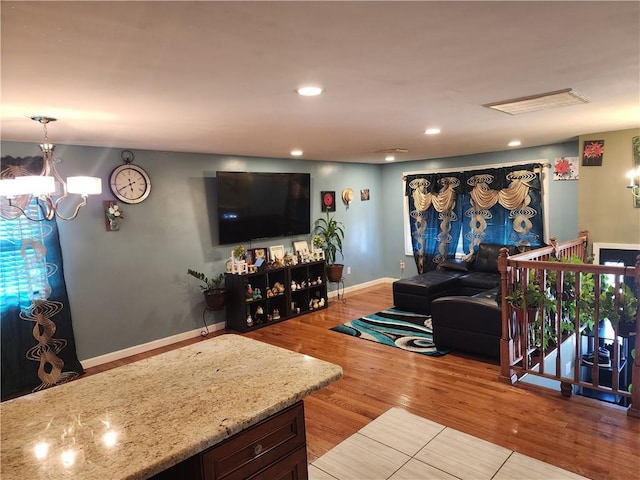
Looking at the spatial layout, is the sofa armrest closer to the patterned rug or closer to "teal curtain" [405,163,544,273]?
the patterned rug

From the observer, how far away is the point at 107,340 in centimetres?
432

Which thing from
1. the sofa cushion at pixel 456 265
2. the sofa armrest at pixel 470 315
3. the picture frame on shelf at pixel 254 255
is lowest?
the sofa armrest at pixel 470 315

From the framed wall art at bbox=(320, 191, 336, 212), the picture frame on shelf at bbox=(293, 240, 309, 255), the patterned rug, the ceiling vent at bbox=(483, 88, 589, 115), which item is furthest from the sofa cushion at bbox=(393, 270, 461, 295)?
the ceiling vent at bbox=(483, 88, 589, 115)

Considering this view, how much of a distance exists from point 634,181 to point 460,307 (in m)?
2.19

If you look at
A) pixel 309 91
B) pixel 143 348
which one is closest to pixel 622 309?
pixel 309 91

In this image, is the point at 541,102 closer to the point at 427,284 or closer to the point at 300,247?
the point at 427,284

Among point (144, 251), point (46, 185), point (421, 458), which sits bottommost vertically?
point (421, 458)

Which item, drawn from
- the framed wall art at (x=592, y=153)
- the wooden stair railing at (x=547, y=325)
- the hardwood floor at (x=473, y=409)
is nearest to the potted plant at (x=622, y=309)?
the wooden stair railing at (x=547, y=325)

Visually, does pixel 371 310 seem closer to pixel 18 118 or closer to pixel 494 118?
pixel 494 118

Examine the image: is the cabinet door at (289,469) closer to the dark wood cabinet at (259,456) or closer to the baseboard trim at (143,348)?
the dark wood cabinet at (259,456)

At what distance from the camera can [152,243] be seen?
15.2 feet

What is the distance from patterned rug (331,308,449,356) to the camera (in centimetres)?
442

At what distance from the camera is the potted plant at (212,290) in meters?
4.95

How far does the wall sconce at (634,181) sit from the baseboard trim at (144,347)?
4.92m
